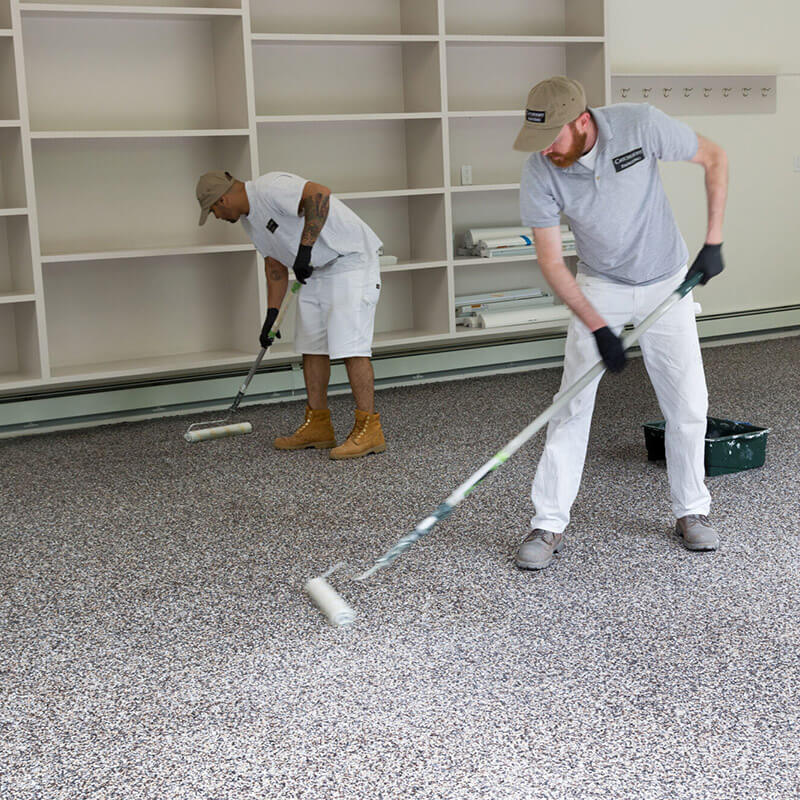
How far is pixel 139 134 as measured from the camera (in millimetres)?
5207

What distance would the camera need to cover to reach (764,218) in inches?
288

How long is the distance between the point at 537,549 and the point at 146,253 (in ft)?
9.79

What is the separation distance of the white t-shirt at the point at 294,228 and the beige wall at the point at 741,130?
2.99 meters

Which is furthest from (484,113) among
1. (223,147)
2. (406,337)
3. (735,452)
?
(735,452)

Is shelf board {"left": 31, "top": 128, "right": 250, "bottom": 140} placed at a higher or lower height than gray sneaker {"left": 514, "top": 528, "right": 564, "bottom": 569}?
higher

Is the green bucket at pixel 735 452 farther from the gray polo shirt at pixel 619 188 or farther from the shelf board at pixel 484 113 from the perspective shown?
the shelf board at pixel 484 113

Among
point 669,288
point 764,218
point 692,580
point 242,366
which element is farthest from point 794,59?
point 692,580

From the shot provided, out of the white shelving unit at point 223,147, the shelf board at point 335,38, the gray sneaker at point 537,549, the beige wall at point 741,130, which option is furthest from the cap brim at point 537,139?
the beige wall at point 741,130

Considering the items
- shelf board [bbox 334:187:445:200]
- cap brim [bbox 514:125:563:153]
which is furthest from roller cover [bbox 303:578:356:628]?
shelf board [bbox 334:187:445:200]

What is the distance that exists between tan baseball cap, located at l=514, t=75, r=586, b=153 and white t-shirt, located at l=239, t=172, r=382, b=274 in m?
1.76

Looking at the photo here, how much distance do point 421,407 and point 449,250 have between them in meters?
1.02

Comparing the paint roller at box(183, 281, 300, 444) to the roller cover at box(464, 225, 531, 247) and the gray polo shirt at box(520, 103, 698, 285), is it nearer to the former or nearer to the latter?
the roller cover at box(464, 225, 531, 247)

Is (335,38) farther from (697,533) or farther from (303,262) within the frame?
(697,533)

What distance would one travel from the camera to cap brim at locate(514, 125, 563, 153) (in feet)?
8.84
